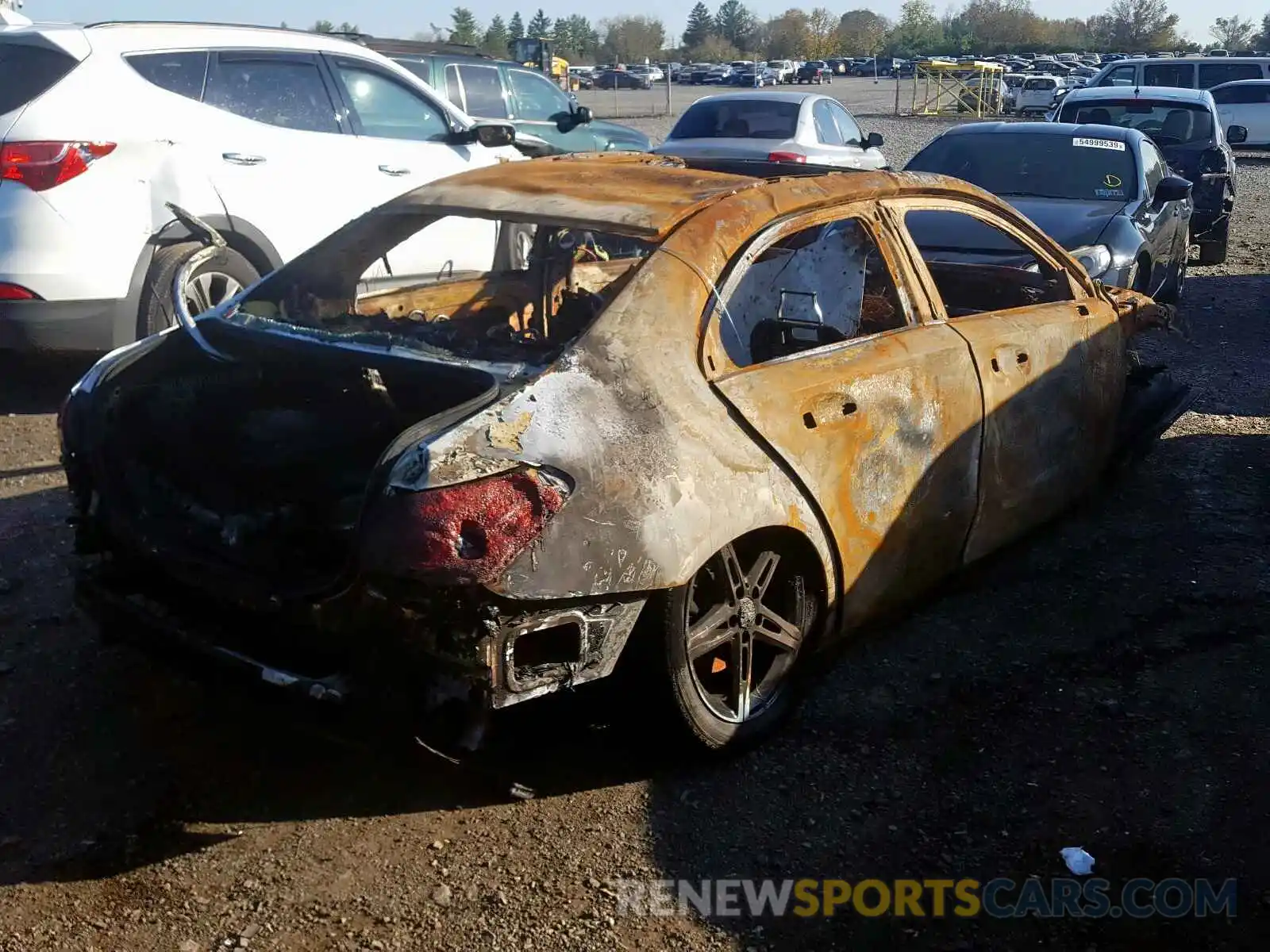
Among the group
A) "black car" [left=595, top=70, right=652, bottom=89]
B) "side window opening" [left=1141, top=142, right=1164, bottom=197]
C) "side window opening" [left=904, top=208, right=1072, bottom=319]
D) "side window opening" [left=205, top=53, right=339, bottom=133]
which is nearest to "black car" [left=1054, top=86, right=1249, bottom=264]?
"side window opening" [left=1141, top=142, right=1164, bottom=197]

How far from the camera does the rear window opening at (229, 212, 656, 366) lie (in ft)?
11.6

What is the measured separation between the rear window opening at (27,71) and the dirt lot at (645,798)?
280cm

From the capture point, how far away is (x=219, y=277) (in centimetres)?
661

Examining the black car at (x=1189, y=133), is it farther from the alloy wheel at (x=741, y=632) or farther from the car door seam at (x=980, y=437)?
the alloy wheel at (x=741, y=632)

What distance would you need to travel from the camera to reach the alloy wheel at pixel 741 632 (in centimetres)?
325

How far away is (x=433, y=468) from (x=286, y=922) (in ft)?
3.59

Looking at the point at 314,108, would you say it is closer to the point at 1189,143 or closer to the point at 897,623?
the point at 897,623

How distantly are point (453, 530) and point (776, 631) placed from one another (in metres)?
1.20

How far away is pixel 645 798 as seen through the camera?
3.27m

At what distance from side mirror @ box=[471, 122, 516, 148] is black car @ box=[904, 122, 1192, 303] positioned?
2567mm

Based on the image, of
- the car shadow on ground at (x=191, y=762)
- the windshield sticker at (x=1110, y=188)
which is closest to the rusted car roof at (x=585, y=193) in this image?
the car shadow on ground at (x=191, y=762)

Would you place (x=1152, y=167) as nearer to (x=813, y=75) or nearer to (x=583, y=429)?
(x=583, y=429)

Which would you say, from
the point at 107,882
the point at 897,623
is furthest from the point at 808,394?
the point at 107,882

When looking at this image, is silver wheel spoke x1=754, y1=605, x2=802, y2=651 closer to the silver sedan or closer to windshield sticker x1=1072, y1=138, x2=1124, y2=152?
windshield sticker x1=1072, y1=138, x2=1124, y2=152
